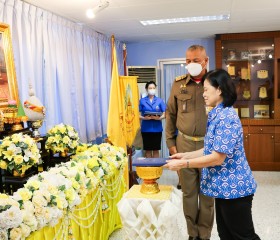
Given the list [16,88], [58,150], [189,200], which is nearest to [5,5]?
[16,88]

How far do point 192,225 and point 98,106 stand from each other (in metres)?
2.36

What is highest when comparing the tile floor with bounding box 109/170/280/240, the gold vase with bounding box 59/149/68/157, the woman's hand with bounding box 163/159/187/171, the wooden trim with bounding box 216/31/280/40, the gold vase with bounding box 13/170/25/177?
the wooden trim with bounding box 216/31/280/40

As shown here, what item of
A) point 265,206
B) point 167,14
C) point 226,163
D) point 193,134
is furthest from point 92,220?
point 167,14

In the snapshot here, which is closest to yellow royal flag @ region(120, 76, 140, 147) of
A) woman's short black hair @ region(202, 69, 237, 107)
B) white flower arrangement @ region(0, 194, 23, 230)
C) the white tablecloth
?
the white tablecloth

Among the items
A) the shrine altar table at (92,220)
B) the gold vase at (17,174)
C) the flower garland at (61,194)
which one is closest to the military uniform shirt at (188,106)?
the flower garland at (61,194)

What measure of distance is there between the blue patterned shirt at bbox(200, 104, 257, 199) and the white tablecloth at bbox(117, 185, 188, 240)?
278 mm

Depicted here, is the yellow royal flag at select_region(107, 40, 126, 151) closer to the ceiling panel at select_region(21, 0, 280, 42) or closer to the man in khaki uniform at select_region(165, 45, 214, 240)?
the ceiling panel at select_region(21, 0, 280, 42)

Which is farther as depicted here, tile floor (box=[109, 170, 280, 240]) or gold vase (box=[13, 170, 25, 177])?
tile floor (box=[109, 170, 280, 240])

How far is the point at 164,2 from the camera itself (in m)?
3.16

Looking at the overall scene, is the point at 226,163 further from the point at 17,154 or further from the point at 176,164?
the point at 17,154

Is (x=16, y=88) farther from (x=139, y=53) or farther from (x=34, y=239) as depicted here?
(x=139, y=53)

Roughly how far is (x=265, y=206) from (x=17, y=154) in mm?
2849

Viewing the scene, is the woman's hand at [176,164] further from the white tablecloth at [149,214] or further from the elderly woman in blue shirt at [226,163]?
the white tablecloth at [149,214]

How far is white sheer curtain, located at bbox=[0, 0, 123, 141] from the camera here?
2891mm
